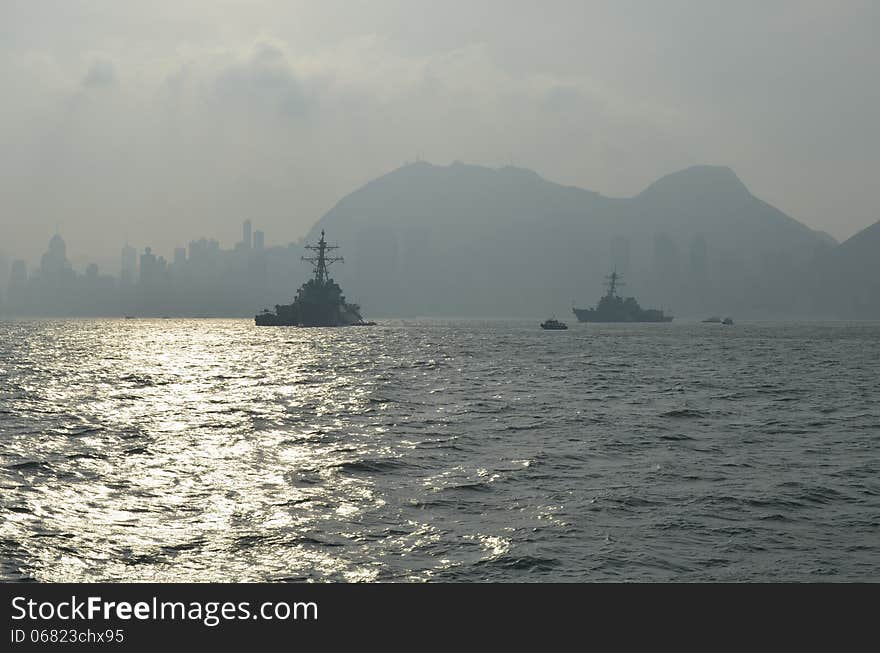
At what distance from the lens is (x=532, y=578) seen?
512 inches

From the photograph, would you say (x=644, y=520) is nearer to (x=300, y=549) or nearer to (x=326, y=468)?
(x=300, y=549)

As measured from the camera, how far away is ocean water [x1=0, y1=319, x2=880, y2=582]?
13.8 metres

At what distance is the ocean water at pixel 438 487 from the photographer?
13766 mm

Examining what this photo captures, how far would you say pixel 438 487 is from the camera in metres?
20.2

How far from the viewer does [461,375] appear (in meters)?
62.1

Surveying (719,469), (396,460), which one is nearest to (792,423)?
(719,469)
